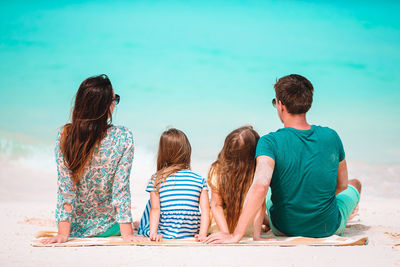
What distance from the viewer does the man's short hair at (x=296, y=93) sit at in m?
3.73

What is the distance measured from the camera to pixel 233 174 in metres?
4.07

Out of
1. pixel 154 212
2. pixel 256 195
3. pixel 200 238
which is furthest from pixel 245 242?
pixel 154 212

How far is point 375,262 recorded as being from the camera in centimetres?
309

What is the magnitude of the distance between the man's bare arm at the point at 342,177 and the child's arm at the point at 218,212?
3.80ft

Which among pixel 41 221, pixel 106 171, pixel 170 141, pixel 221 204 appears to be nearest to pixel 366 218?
pixel 221 204

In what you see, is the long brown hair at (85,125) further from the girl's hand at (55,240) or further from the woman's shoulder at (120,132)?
the girl's hand at (55,240)

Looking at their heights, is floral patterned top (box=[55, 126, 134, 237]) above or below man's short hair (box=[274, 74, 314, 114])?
below

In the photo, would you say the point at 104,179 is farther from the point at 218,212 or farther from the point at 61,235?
the point at 218,212

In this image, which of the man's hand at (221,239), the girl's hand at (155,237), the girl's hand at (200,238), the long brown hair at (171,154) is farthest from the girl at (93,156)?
the man's hand at (221,239)

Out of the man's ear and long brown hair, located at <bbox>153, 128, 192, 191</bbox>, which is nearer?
the man's ear

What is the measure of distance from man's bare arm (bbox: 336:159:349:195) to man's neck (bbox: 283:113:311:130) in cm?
54

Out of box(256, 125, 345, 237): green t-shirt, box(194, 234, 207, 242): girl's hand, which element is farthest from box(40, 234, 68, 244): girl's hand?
box(256, 125, 345, 237): green t-shirt

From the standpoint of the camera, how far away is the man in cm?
364

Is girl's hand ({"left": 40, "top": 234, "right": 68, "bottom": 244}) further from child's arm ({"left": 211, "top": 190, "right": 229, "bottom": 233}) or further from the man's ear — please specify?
the man's ear
